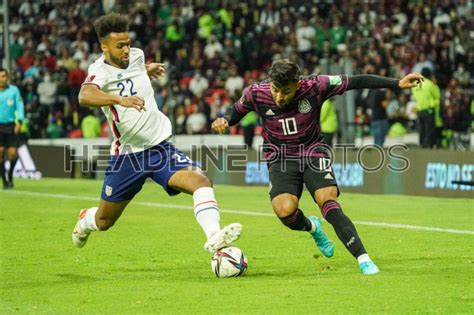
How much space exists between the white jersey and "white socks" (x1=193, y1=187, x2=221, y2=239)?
760 millimetres

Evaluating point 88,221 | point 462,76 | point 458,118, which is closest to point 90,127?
point 462,76

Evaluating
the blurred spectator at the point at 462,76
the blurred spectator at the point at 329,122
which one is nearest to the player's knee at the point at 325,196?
the blurred spectator at the point at 329,122

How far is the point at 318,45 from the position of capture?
30.7 meters

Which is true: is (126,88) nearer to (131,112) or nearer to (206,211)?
(131,112)

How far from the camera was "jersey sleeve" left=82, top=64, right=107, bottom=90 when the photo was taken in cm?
1017

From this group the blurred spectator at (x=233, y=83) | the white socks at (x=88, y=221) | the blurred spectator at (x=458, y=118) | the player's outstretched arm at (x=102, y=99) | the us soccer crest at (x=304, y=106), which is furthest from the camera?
the blurred spectator at (x=233, y=83)

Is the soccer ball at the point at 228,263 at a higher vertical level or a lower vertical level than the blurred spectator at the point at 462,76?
lower

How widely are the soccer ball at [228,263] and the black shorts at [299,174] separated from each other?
0.91 m

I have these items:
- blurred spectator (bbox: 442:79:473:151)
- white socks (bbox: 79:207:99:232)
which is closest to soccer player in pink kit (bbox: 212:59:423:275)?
white socks (bbox: 79:207:99:232)

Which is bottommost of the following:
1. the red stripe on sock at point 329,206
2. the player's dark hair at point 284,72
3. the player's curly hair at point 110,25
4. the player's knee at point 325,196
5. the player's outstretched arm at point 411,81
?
the red stripe on sock at point 329,206

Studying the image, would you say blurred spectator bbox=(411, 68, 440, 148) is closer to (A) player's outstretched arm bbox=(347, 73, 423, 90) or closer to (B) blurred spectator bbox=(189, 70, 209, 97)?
(B) blurred spectator bbox=(189, 70, 209, 97)

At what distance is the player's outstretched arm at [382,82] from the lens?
10078mm

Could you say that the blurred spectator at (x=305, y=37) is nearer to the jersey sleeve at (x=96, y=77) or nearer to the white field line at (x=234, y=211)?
the white field line at (x=234, y=211)

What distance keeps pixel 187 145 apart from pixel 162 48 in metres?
5.87
